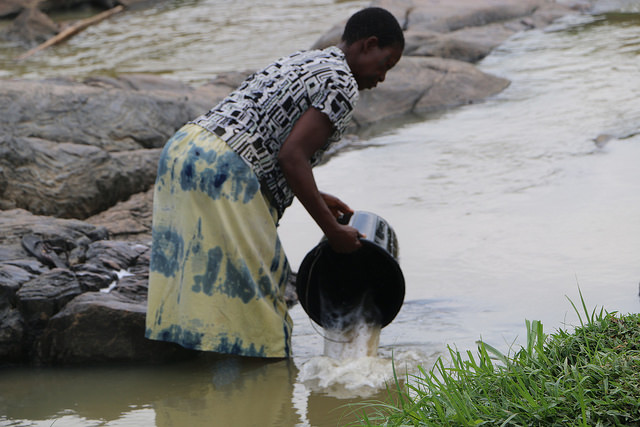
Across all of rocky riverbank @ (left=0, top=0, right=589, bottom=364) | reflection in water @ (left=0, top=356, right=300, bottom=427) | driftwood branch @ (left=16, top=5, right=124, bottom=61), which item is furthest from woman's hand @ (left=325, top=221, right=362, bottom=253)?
driftwood branch @ (left=16, top=5, right=124, bottom=61)

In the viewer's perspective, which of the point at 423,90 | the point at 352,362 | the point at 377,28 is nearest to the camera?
the point at 377,28

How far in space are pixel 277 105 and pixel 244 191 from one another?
0.42m

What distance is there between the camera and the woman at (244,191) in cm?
354

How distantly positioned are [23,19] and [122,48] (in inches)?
154

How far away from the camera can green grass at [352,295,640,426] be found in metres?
2.36

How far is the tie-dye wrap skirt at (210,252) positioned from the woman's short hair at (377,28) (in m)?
0.79

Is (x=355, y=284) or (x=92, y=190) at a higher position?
(x=92, y=190)

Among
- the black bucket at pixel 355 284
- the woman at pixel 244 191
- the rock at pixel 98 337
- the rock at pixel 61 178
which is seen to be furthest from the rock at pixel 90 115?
the black bucket at pixel 355 284

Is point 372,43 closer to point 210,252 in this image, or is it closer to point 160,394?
point 210,252

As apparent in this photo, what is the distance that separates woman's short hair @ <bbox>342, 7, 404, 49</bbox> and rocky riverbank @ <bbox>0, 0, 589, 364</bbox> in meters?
1.75

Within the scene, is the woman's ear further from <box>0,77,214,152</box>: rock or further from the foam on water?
<box>0,77,214,152</box>: rock

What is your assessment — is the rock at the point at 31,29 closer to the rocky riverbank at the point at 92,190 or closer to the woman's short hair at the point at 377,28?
the rocky riverbank at the point at 92,190

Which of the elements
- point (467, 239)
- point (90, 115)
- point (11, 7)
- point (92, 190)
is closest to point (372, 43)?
point (467, 239)

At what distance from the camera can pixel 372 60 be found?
361cm
